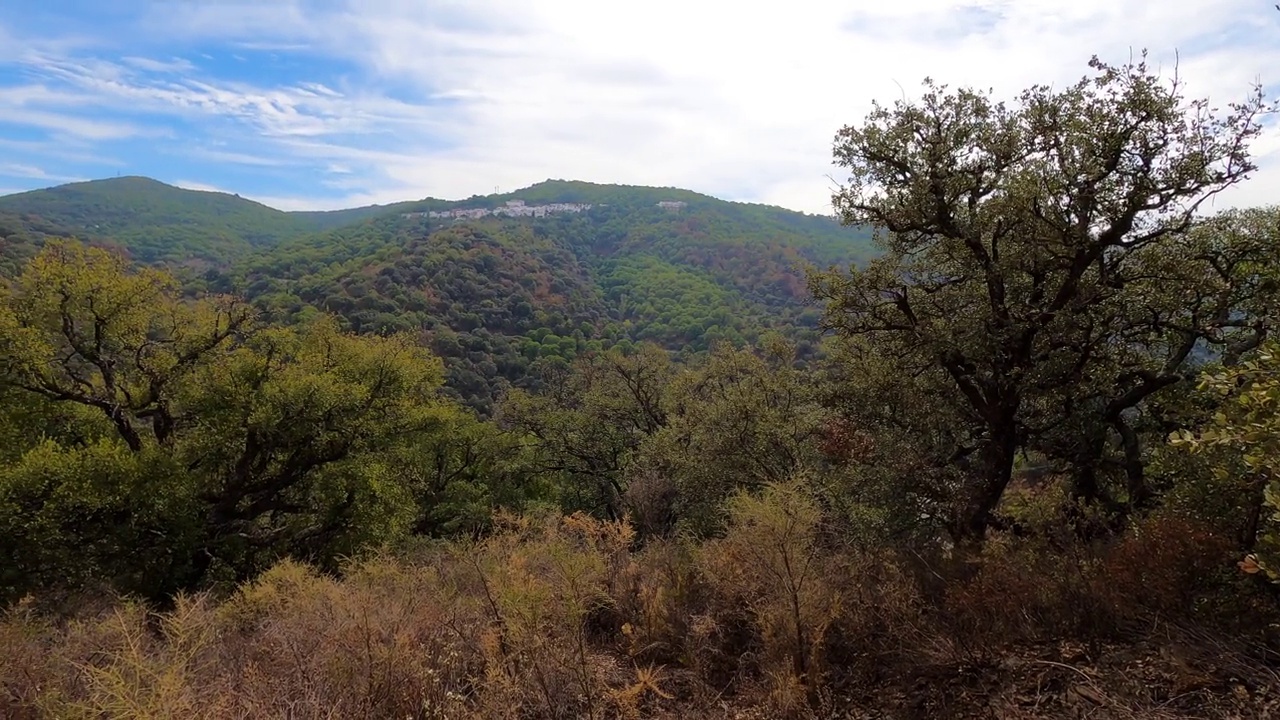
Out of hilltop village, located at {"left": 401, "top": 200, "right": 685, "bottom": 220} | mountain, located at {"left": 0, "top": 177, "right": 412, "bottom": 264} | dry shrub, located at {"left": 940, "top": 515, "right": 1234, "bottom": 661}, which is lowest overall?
dry shrub, located at {"left": 940, "top": 515, "right": 1234, "bottom": 661}

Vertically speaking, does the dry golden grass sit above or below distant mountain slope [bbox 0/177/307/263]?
below

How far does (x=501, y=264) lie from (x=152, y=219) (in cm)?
12583

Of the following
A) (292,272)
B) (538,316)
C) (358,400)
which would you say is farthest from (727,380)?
(292,272)

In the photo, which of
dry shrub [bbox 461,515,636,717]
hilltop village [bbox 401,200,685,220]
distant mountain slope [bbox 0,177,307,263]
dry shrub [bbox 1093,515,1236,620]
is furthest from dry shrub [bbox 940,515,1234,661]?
hilltop village [bbox 401,200,685,220]

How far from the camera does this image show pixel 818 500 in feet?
30.8

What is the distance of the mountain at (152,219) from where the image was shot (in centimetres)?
13038

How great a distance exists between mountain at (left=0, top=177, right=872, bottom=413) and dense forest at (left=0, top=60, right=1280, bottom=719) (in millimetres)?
3463

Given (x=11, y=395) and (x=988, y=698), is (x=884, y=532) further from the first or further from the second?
(x=11, y=395)

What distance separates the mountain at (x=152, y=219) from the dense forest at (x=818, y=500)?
132 metres

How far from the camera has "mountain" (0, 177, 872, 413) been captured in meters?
70.5

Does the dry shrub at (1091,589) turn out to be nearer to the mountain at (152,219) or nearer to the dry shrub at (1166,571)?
the dry shrub at (1166,571)

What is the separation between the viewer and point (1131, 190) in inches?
286

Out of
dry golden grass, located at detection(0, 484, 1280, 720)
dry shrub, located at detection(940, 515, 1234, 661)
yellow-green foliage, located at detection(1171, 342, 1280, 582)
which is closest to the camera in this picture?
yellow-green foliage, located at detection(1171, 342, 1280, 582)

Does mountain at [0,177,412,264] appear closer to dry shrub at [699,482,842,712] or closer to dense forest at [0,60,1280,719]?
dense forest at [0,60,1280,719]
